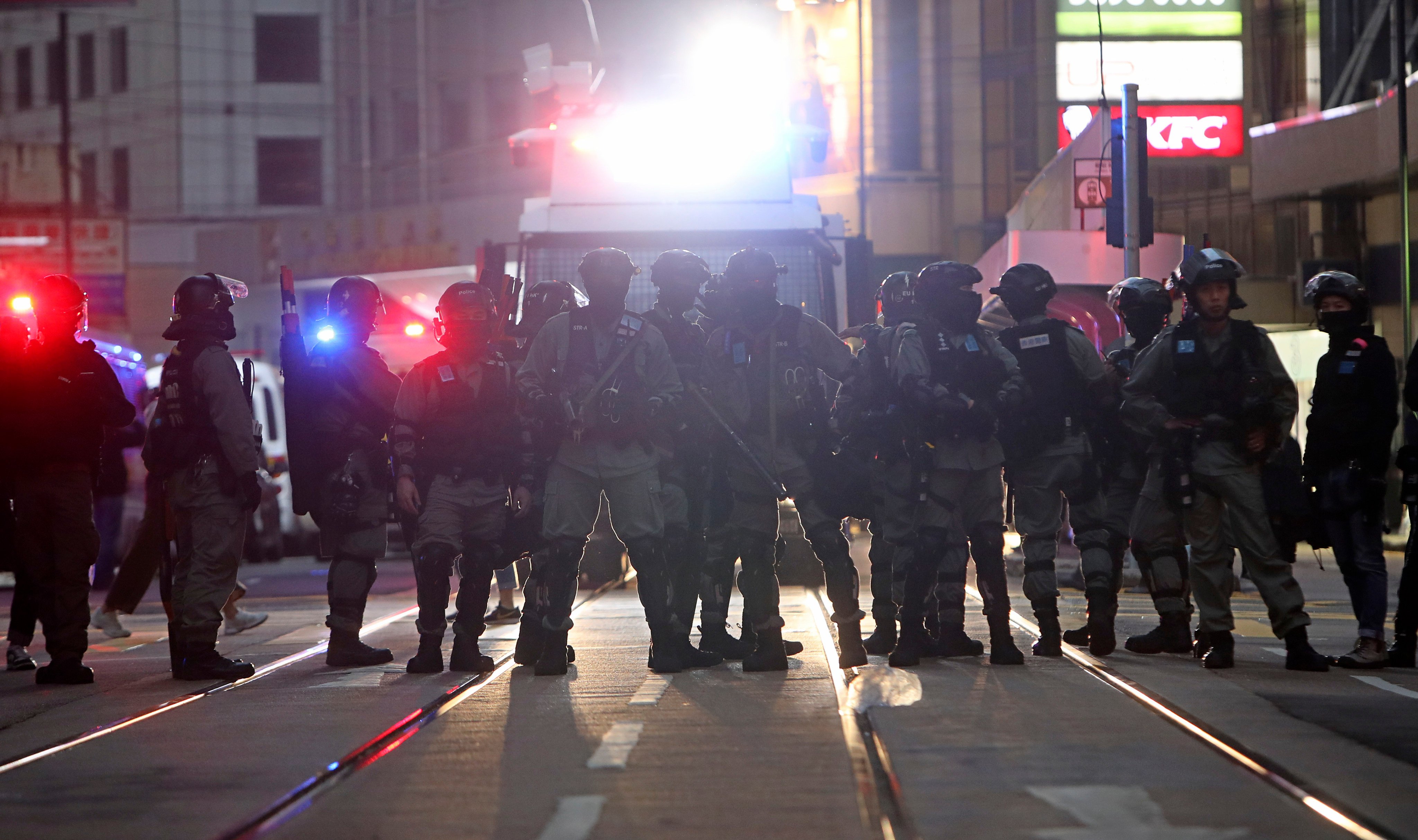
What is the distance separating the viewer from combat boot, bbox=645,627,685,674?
309 inches

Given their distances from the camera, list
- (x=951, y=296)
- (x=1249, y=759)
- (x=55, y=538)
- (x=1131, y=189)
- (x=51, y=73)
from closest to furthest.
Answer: (x=1249, y=759) < (x=951, y=296) < (x=55, y=538) < (x=1131, y=189) < (x=51, y=73)

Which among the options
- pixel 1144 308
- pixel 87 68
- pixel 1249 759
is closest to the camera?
pixel 1249 759

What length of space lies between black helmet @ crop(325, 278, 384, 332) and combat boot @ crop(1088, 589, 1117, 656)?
3.76m

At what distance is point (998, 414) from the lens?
8.03m

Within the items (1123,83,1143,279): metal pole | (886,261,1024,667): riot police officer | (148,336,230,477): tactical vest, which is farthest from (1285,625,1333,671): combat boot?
(1123,83,1143,279): metal pole

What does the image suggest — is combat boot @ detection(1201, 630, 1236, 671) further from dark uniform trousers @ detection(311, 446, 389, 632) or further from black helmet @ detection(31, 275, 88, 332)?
black helmet @ detection(31, 275, 88, 332)

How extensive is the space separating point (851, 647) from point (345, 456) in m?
2.61

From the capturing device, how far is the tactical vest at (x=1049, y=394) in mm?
8242

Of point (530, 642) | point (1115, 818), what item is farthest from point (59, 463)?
point (1115, 818)

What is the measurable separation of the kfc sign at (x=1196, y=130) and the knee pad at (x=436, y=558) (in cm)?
2597

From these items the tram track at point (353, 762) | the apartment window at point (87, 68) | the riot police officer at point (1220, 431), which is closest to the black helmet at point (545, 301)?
the tram track at point (353, 762)

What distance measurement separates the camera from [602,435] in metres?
7.82

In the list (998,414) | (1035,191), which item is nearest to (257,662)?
(998,414)

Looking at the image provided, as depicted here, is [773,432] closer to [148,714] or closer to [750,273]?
[750,273]
